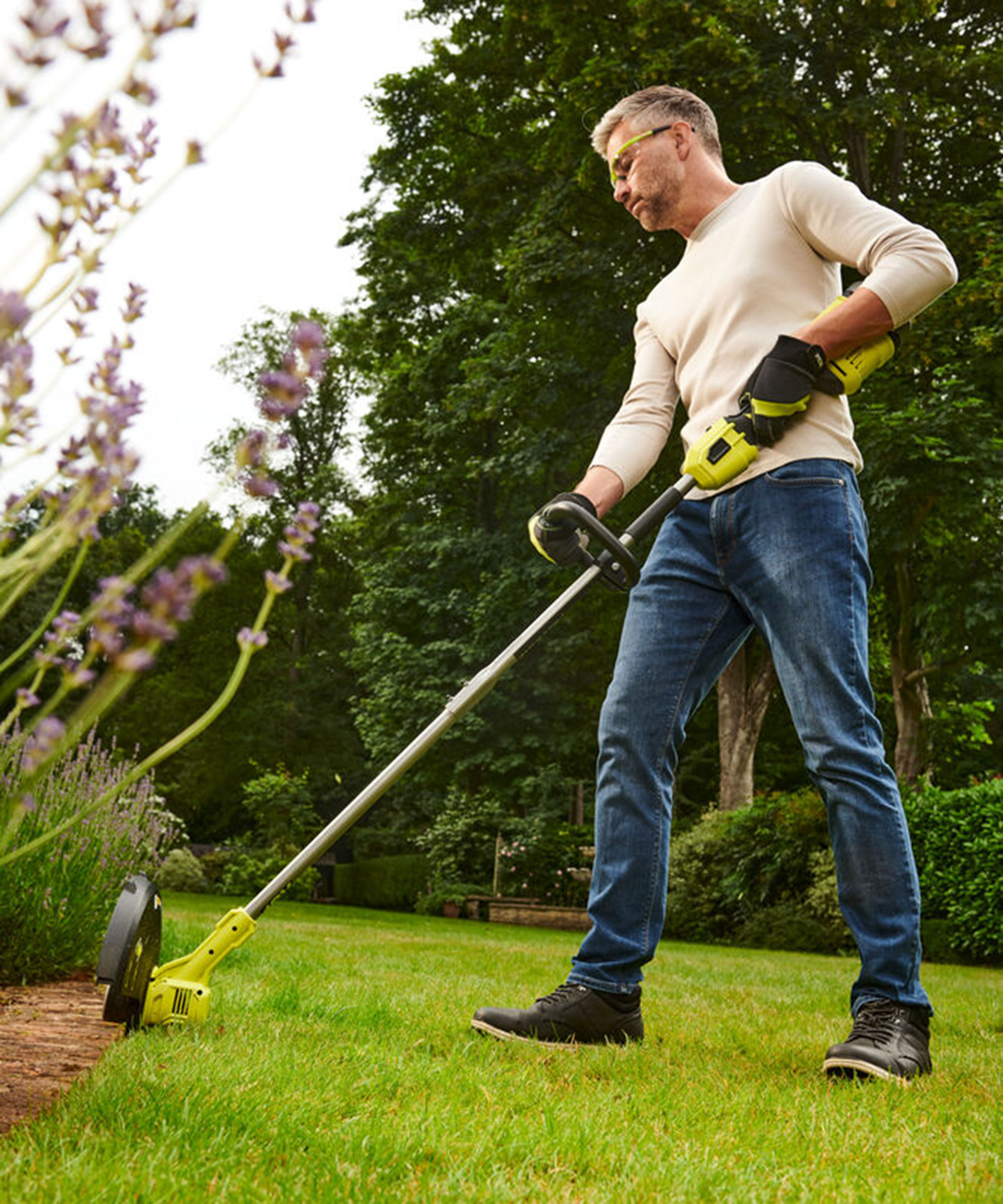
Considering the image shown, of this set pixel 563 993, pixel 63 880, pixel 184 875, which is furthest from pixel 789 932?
pixel 184 875

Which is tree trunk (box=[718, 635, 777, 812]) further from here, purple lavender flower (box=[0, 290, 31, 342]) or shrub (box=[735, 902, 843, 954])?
purple lavender flower (box=[0, 290, 31, 342])

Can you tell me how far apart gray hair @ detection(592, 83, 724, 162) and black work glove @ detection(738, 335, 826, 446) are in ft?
2.26

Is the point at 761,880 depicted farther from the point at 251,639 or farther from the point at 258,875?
the point at 251,639

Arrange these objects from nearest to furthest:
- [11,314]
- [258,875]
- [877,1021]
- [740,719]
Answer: [11,314] → [877,1021] → [740,719] → [258,875]

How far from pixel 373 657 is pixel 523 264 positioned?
A: 7.84 m

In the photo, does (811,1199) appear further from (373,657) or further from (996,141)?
(373,657)

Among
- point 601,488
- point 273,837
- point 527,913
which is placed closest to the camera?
point 601,488

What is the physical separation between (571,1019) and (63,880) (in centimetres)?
201

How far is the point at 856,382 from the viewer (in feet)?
9.61

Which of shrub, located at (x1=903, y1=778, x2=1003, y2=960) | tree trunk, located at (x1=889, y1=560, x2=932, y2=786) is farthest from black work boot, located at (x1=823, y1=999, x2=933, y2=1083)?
tree trunk, located at (x1=889, y1=560, x2=932, y2=786)

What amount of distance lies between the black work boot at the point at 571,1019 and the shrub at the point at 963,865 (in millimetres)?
9429

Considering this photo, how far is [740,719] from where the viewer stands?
16.0 metres

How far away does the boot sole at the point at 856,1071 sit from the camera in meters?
2.47

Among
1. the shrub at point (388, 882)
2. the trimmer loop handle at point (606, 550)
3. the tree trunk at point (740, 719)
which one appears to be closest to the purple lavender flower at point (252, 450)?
the trimmer loop handle at point (606, 550)
